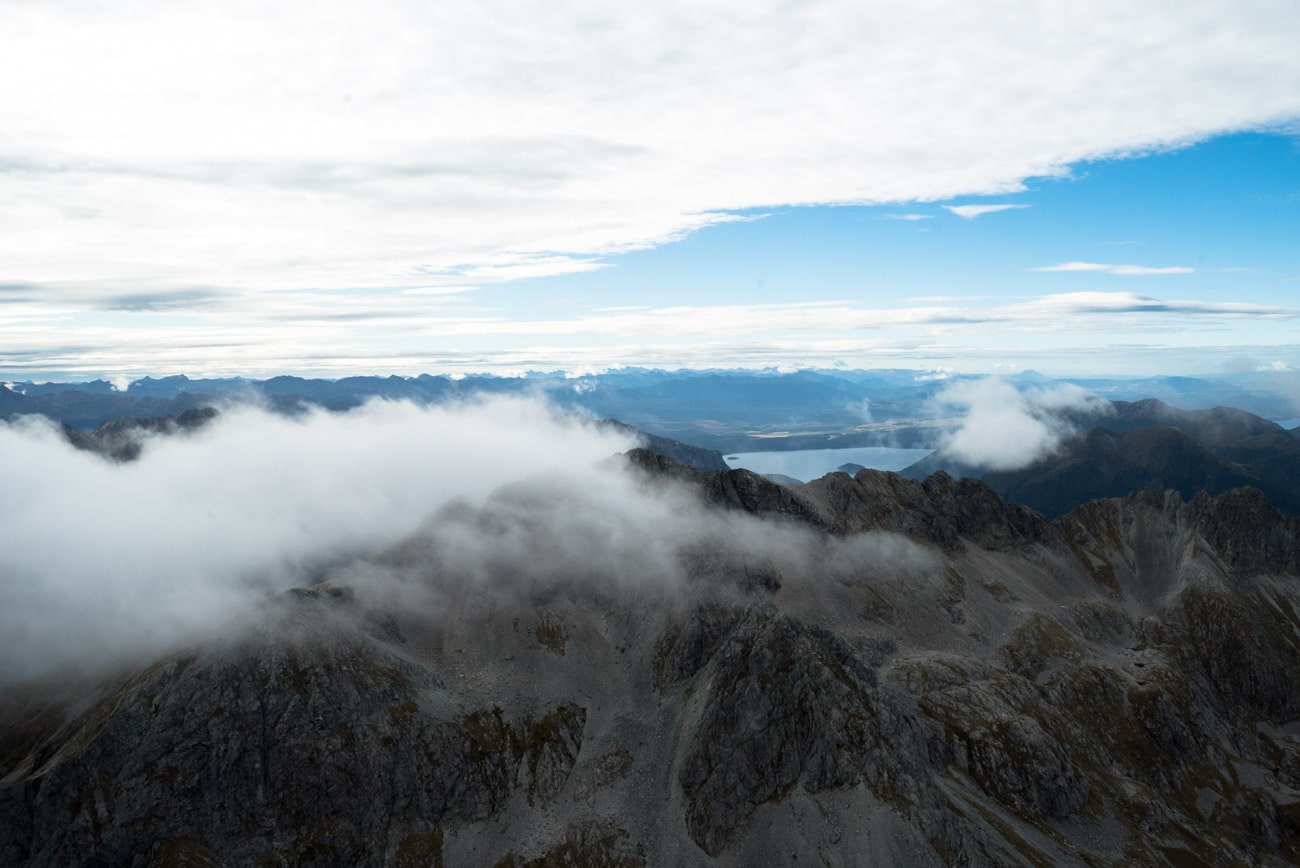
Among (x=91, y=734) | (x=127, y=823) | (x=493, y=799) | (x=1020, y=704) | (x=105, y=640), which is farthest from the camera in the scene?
(x=105, y=640)

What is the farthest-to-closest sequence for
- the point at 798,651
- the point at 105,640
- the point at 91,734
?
the point at 105,640, the point at 798,651, the point at 91,734

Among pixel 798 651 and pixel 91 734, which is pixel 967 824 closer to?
pixel 798 651

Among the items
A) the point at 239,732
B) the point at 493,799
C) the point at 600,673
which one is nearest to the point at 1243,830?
the point at 600,673

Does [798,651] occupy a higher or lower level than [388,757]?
higher

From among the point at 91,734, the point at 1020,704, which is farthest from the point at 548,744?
the point at 1020,704

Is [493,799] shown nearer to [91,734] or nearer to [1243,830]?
[91,734]

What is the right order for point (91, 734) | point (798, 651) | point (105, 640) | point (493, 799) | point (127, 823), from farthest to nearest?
1. point (105, 640)
2. point (798, 651)
3. point (493, 799)
4. point (91, 734)
5. point (127, 823)

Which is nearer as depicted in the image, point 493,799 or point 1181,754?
point 493,799

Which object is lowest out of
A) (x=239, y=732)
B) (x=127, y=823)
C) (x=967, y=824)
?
(x=967, y=824)

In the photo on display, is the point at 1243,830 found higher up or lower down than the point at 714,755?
lower down
